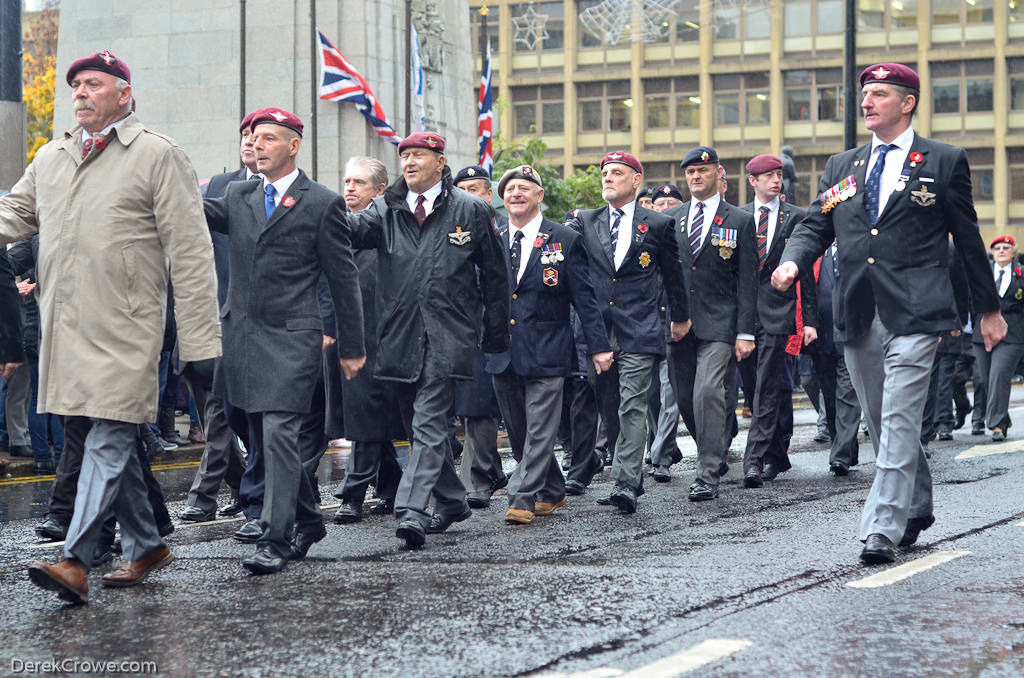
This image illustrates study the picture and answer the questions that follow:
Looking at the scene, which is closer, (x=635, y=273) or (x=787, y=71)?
(x=635, y=273)

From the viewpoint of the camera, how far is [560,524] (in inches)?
310

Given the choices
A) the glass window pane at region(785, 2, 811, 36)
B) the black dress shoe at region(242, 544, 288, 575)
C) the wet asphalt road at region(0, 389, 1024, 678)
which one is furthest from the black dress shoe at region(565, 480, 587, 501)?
the glass window pane at region(785, 2, 811, 36)

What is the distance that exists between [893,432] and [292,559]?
2614 millimetres

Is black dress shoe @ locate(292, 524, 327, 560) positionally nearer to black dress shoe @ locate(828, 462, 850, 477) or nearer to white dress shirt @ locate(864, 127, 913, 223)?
white dress shirt @ locate(864, 127, 913, 223)

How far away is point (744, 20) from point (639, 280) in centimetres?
5223

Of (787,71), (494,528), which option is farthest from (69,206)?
(787,71)

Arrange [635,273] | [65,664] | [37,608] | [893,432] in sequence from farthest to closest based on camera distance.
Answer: [635,273], [893,432], [37,608], [65,664]

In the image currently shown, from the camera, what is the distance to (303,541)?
6.67 metres

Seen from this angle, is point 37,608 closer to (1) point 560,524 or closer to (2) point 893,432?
(1) point 560,524

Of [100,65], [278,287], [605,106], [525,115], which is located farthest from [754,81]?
[100,65]

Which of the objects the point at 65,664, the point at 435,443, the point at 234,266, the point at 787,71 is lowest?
the point at 65,664

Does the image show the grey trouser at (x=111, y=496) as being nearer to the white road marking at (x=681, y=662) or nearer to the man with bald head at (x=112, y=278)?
the man with bald head at (x=112, y=278)

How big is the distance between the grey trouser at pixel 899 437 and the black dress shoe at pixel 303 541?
231cm

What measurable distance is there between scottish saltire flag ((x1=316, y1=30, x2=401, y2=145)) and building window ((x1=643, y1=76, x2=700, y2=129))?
41056 millimetres
